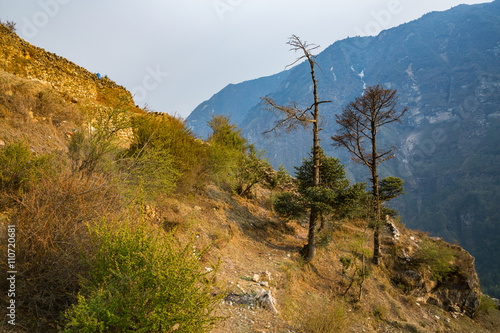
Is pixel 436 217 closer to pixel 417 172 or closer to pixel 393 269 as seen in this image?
pixel 417 172

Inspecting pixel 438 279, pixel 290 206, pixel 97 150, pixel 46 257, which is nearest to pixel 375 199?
pixel 290 206

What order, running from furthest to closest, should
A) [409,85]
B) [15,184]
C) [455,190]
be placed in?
1. [409,85]
2. [455,190]
3. [15,184]

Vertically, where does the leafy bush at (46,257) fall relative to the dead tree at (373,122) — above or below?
below

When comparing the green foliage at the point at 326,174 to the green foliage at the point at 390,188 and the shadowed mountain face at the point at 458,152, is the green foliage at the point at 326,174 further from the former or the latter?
the shadowed mountain face at the point at 458,152

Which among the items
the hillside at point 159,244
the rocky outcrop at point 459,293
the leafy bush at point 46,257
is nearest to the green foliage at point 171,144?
the hillside at point 159,244

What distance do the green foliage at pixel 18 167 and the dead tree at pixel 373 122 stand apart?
10.6 m

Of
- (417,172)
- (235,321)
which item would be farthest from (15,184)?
(417,172)

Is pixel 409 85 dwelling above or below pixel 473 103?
above

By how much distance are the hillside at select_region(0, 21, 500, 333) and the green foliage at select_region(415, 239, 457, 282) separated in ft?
0.23

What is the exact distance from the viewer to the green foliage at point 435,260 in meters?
10.8

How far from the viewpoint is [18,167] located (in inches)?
168

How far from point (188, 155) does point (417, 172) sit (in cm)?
17859

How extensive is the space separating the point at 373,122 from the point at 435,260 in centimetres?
752

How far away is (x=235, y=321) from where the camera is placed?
4297mm
